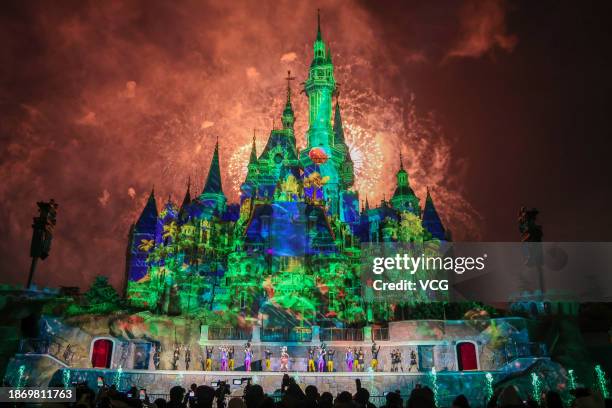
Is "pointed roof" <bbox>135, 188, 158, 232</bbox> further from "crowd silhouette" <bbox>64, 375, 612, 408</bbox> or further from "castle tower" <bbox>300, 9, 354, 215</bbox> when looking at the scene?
"crowd silhouette" <bbox>64, 375, 612, 408</bbox>

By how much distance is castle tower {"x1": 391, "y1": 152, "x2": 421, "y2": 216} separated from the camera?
→ 77.9 metres

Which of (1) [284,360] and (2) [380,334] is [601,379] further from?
(1) [284,360]

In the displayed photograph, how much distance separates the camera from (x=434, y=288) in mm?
63031

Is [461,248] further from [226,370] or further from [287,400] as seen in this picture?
[287,400]

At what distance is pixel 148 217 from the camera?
73.9m

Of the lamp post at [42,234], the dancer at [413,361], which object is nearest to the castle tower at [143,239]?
the lamp post at [42,234]

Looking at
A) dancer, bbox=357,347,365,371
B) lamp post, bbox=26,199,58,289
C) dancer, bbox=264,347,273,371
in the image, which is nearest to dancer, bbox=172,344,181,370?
dancer, bbox=264,347,273,371

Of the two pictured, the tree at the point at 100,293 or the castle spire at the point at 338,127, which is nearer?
the tree at the point at 100,293

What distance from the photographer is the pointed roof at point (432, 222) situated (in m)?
73.2

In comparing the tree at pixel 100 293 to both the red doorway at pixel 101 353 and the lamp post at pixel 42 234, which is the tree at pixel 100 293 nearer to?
the red doorway at pixel 101 353

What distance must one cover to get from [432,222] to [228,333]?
137 ft

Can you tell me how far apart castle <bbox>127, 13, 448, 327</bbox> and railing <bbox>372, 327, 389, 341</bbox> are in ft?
44.3

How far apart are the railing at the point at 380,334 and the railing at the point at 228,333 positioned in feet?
34.9

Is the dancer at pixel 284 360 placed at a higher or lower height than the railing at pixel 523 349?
lower
